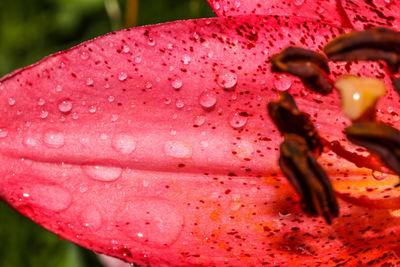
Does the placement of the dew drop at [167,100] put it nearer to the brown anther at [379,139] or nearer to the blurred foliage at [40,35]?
the brown anther at [379,139]

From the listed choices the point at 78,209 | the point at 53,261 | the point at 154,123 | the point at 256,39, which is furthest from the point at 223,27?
the point at 53,261

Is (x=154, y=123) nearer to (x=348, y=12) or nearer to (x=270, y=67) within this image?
(x=270, y=67)

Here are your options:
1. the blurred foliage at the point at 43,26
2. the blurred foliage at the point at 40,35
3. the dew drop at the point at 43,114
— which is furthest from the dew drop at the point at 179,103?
the blurred foliage at the point at 43,26

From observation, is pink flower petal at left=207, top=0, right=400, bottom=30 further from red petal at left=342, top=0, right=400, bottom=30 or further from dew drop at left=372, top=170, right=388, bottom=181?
dew drop at left=372, top=170, right=388, bottom=181

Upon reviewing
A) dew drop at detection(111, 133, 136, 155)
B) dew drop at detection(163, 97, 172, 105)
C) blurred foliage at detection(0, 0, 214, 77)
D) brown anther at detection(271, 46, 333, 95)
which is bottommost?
dew drop at detection(111, 133, 136, 155)

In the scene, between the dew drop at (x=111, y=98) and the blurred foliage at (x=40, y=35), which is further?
the blurred foliage at (x=40, y=35)

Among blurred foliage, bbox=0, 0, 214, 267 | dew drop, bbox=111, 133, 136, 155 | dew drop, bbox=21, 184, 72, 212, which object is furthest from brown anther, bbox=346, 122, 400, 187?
blurred foliage, bbox=0, 0, 214, 267
